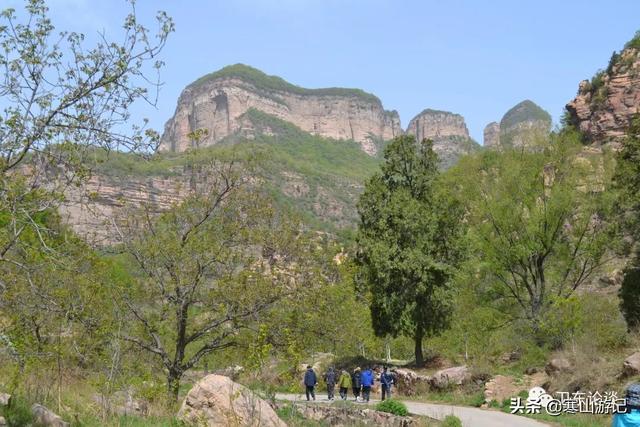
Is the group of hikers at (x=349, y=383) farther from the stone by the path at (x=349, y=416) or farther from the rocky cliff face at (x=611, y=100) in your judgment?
the rocky cliff face at (x=611, y=100)

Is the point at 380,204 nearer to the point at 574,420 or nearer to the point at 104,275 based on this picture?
the point at 574,420

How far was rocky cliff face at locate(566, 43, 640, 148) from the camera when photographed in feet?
212

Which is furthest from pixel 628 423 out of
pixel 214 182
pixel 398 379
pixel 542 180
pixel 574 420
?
pixel 542 180

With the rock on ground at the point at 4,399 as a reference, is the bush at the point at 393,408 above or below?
below

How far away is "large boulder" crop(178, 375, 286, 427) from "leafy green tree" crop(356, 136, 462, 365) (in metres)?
17.3

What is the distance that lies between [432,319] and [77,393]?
18.6m

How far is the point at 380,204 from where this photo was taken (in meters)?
28.1

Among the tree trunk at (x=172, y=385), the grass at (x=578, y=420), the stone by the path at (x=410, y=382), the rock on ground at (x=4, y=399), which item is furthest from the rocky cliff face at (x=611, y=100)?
the rock on ground at (x=4, y=399)

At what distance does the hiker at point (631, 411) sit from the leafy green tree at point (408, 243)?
21135 mm

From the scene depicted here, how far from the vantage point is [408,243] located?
27.3 m

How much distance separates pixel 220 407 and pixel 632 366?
10.5m

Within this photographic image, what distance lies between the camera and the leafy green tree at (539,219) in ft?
91.9

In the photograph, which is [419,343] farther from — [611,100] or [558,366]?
[611,100]

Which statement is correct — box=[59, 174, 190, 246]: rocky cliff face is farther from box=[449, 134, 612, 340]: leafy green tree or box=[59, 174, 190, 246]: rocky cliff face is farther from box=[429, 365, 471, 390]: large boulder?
box=[449, 134, 612, 340]: leafy green tree
